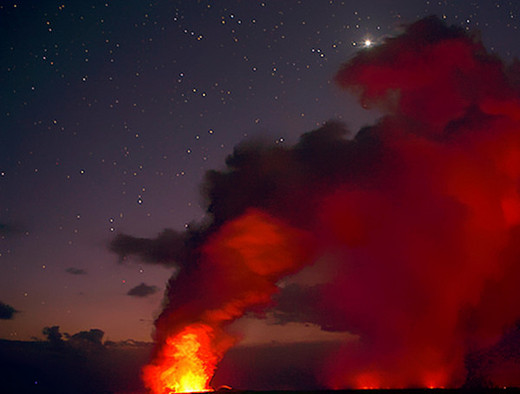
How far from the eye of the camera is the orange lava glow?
Result: 120 ft

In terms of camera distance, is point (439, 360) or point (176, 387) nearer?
point (176, 387)

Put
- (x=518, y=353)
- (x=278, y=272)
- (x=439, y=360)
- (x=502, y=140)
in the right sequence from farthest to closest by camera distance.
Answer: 1. (x=518, y=353)
2. (x=439, y=360)
3. (x=502, y=140)
4. (x=278, y=272)

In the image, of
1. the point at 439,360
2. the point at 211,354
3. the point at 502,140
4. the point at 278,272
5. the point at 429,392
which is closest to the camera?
the point at 429,392

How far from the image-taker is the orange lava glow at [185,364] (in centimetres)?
3653

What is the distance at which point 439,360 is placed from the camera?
167 ft

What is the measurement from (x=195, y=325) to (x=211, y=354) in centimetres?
267

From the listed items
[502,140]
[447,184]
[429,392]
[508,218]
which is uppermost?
[502,140]

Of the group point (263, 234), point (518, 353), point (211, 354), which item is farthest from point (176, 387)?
point (518, 353)

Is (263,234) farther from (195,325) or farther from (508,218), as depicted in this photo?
(508,218)

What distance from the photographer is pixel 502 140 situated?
47.2 metres

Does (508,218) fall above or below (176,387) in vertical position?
above

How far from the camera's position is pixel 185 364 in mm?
37156

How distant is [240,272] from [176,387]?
10.4 metres

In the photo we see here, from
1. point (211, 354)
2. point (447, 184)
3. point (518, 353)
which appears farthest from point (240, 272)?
point (518, 353)
